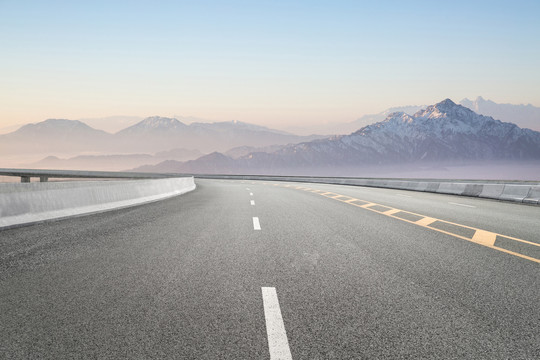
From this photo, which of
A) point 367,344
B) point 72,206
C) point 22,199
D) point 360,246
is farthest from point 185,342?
point 72,206

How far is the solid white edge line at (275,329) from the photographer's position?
123 inches

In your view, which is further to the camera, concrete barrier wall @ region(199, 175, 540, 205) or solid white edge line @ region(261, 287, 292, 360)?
concrete barrier wall @ region(199, 175, 540, 205)

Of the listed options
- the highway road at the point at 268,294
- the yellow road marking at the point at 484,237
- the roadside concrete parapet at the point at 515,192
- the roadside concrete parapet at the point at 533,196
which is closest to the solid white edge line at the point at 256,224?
the highway road at the point at 268,294

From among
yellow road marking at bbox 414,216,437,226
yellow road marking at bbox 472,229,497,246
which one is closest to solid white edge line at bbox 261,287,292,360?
yellow road marking at bbox 472,229,497,246

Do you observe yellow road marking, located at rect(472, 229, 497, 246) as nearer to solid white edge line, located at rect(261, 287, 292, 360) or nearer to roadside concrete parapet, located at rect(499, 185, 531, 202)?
solid white edge line, located at rect(261, 287, 292, 360)

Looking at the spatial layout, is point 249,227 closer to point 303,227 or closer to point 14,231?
point 303,227

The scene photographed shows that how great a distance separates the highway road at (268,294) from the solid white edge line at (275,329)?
15 millimetres

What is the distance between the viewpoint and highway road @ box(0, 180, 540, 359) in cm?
330

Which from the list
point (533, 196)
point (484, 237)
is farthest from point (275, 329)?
point (533, 196)

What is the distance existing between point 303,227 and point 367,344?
6.28 metres

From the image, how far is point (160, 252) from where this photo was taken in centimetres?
681

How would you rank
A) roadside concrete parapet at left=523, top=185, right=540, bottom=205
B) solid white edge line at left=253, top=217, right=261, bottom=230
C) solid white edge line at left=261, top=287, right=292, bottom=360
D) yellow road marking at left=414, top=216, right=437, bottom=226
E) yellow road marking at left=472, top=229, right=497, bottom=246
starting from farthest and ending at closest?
1. roadside concrete parapet at left=523, top=185, right=540, bottom=205
2. yellow road marking at left=414, top=216, right=437, bottom=226
3. solid white edge line at left=253, top=217, right=261, bottom=230
4. yellow road marking at left=472, top=229, right=497, bottom=246
5. solid white edge line at left=261, top=287, right=292, bottom=360

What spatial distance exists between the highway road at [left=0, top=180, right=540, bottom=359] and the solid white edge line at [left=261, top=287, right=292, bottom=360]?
0.01 m

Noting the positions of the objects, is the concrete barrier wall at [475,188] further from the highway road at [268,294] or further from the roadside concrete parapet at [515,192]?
the highway road at [268,294]
